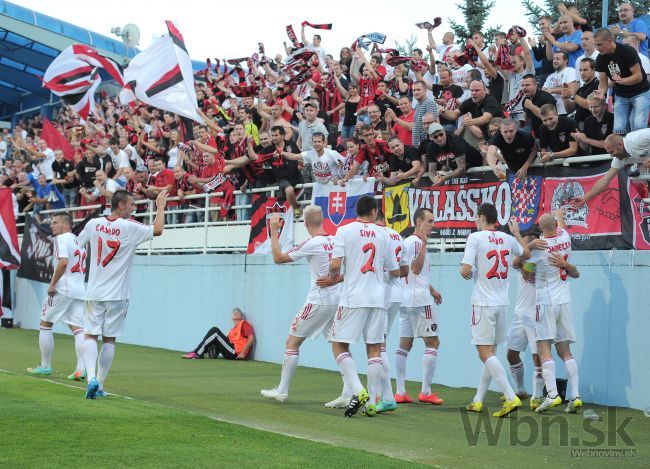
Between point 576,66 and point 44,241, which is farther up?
point 576,66

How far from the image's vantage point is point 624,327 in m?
12.7

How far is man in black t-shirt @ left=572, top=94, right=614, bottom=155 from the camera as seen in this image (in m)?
13.2

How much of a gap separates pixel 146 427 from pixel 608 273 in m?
6.43

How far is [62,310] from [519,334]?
22.6 feet

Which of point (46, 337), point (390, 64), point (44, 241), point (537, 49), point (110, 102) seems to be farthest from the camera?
point (110, 102)

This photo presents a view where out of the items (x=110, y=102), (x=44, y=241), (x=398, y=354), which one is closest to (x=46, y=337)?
(x=398, y=354)

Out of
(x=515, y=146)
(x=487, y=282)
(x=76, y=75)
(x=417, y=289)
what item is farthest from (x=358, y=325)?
(x=76, y=75)

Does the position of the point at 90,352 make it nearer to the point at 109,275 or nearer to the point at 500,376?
the point at 109,275

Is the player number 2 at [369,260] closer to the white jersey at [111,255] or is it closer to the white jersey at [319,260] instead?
the white jersey at [319,260]

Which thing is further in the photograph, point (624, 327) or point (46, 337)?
point (46, 337)

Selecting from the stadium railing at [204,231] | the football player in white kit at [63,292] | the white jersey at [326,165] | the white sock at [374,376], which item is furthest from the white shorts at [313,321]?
the stadium railing at [204,231]

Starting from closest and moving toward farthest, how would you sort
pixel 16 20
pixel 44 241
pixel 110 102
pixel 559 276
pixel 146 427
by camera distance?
pixel 146 427
pixel 559 276
pixel 44 241
pixel 110 102
pixel 16 20

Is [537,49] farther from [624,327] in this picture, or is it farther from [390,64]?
[624,327]

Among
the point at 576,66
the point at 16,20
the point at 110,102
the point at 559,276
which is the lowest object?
the point at 559,276
